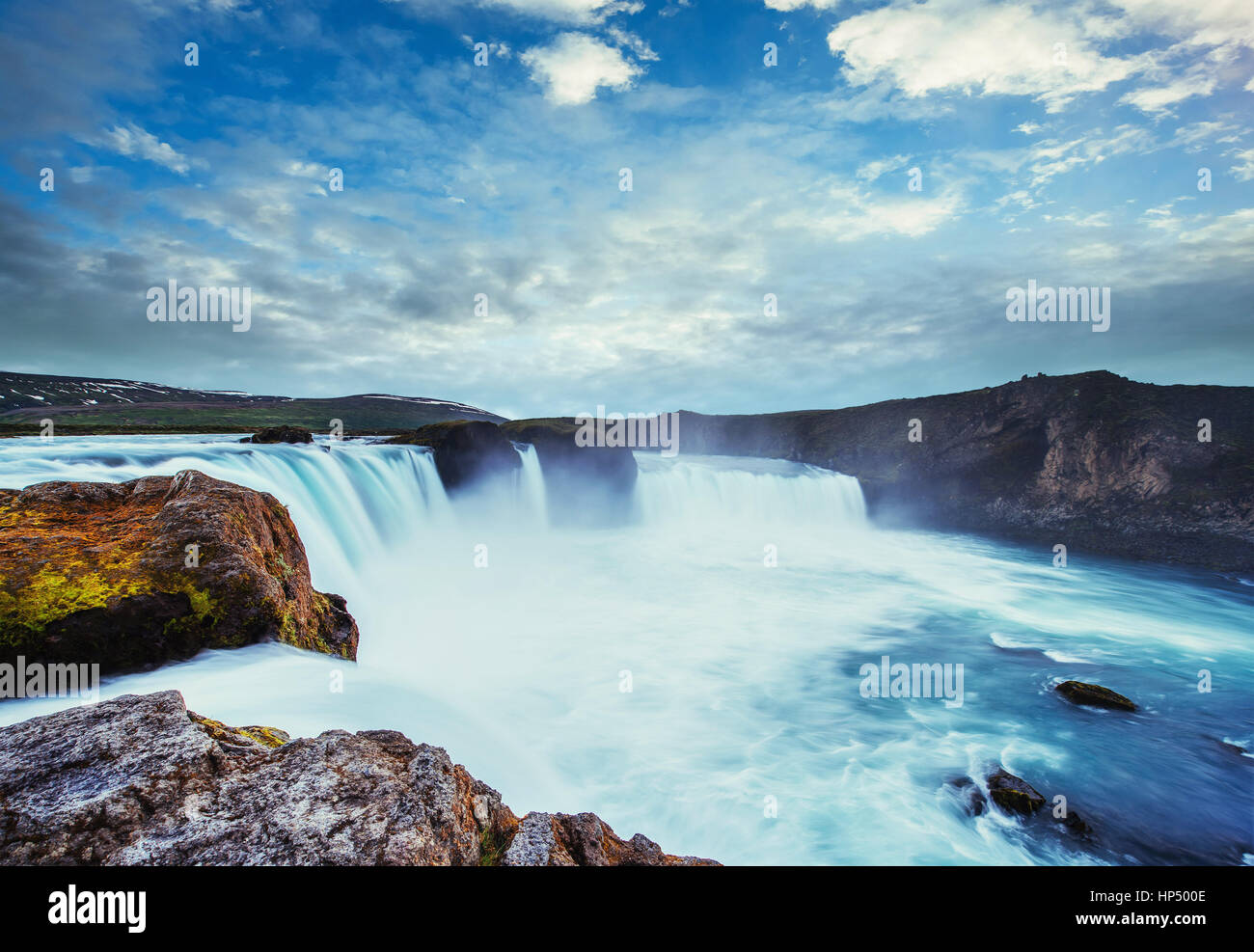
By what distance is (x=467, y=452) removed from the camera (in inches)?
1078

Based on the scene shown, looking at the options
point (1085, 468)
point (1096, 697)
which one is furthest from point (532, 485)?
point (1085, 468)

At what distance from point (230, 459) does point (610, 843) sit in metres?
17.5

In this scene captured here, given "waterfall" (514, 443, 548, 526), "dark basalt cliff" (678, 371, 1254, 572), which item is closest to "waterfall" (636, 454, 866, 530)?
"dark basalt cliff" (678, 371, 1254, 572)

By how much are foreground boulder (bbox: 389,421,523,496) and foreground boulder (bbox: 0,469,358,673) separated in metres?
18.5

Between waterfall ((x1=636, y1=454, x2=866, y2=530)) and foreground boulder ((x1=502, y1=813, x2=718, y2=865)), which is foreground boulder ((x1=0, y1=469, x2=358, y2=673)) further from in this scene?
waterfall ((x1=636, y1=454, x2=866, y2=530))

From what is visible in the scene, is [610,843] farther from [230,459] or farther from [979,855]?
[230,459]

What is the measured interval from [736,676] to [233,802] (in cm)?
1231

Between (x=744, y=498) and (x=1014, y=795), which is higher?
(x=744, y=498)

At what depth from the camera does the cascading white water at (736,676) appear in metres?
7.36

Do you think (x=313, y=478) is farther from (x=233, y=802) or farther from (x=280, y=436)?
(x=233, y=802)

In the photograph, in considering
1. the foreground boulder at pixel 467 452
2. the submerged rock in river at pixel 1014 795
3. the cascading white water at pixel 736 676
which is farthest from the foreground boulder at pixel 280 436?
the submerged rock in river at pixel 1014 795

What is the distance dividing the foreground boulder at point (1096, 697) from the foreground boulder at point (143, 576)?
52.5 feet

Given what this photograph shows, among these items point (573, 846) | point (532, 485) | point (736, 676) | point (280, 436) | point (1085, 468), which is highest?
point (280, 436)

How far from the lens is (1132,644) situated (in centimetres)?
1636
